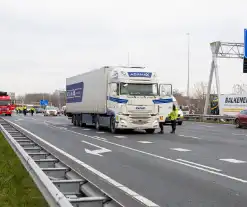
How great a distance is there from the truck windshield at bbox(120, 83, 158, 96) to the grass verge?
40.5ft

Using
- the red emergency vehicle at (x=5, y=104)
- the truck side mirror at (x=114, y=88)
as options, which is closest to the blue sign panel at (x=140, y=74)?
the truck side mirror at (x=114, y=88)

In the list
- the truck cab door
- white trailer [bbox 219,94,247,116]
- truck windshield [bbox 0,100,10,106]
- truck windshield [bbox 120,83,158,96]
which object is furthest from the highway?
truck windshield [bbox 0,100,10,106]

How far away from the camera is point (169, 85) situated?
90.6 feet

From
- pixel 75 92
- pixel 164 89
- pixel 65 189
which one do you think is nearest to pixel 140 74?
pixel 164 89

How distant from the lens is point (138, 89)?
76.0 feet

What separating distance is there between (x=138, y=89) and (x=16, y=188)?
1596cm

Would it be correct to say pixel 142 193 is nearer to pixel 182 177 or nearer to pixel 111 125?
pixel 182 177

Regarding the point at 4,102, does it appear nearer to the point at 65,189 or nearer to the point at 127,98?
the point at 127,98

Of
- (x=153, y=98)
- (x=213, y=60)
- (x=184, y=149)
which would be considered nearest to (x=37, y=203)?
(x=184, y=149)

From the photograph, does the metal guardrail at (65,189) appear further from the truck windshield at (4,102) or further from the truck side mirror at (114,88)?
the truck windshield at (4,102)

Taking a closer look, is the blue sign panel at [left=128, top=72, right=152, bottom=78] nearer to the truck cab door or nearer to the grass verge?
the truck cab door

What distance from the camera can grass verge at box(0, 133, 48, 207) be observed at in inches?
257

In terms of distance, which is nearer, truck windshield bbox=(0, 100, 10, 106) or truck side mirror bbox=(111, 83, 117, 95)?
truck side mirror bbox=(111, 83, 117, 95)

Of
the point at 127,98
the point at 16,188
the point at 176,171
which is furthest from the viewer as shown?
the point at 127,98
